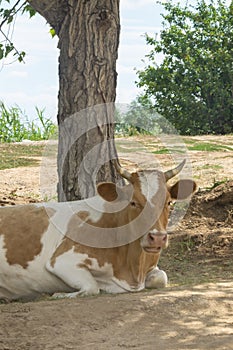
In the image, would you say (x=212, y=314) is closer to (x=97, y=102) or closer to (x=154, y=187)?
(x=154, y=187)

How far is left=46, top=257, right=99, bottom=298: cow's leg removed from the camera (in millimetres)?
7199

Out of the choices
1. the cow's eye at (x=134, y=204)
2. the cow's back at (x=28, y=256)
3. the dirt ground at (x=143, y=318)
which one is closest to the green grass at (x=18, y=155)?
the dirt ground at (x=143, y=318)

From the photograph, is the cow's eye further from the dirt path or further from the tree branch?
the tree branch

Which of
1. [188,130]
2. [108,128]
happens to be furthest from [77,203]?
[188,130]

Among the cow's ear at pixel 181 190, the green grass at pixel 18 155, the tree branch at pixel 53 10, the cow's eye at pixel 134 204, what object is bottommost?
the green grass at pixel 18 155

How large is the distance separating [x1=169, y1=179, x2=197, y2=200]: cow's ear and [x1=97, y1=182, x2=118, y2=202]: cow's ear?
552mm

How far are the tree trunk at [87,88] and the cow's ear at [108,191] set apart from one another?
1.80 meters

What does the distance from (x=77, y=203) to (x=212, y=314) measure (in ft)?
7.15

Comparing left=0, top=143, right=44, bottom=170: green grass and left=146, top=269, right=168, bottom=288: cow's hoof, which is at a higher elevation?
left=0, top=143, right=44, bottom=170: green grass

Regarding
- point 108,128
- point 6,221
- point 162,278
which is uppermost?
point 108,128

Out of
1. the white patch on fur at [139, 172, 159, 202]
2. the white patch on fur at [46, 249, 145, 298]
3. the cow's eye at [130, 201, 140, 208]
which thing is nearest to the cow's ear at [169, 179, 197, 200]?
the white patch on fur at [139, 172, 159, 202]

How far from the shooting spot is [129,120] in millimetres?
12109

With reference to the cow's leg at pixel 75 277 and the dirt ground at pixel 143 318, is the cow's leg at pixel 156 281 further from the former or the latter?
the cow's leg at pixel 75 277

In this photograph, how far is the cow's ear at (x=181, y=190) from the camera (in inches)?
299
